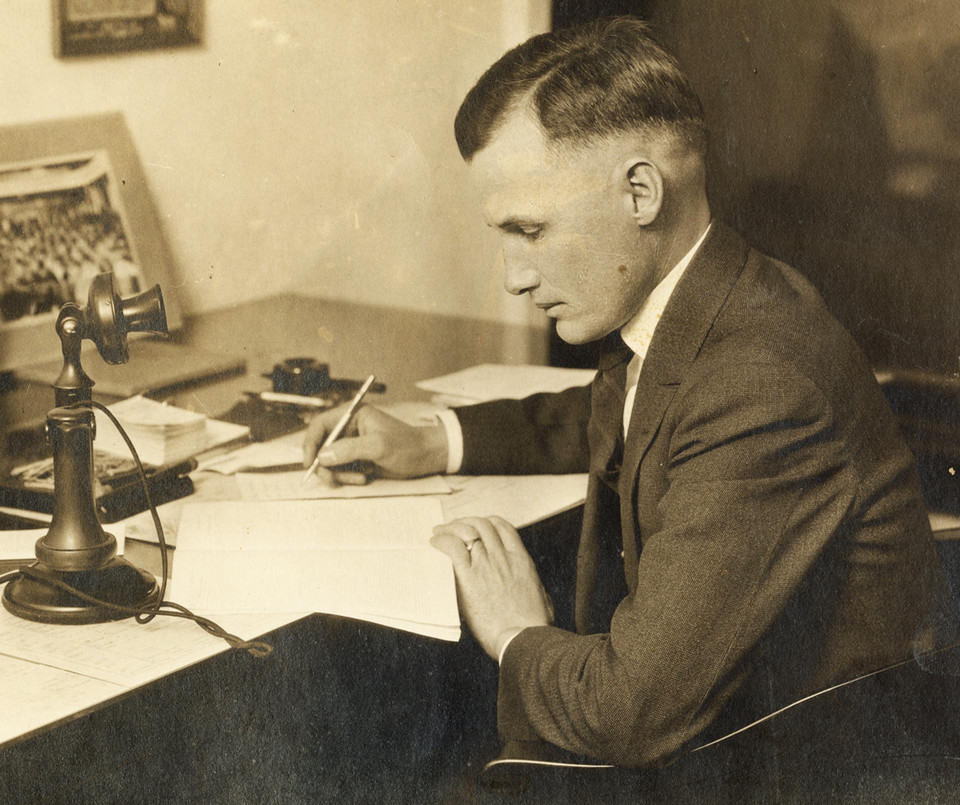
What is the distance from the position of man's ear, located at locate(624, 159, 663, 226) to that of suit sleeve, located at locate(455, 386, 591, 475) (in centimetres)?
46

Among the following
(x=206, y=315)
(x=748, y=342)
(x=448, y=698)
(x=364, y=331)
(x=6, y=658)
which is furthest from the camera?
(x=364, y=331)

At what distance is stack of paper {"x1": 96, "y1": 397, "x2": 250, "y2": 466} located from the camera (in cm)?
136

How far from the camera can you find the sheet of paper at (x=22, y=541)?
113 cm

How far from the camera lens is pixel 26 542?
1163 millimetres

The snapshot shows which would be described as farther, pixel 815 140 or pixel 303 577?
pixel 815 140

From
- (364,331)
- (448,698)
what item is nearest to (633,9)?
(364,331)

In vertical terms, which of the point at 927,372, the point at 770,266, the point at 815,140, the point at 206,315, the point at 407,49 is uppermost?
the point at 407,49

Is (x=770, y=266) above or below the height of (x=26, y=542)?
above

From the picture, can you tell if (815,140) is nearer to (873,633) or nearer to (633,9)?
(633,9)

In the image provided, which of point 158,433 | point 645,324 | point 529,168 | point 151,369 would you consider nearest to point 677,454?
point 645,324

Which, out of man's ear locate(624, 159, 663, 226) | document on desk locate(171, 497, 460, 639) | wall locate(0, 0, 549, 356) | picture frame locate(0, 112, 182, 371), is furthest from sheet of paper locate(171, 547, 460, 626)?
wall locate(0, 0, 549, 356)

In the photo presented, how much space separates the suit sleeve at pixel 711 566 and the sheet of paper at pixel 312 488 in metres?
0.43

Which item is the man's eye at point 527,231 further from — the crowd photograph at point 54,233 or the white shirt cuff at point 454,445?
the crowd photograph at point 54,233

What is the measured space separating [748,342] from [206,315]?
1.15 metres
